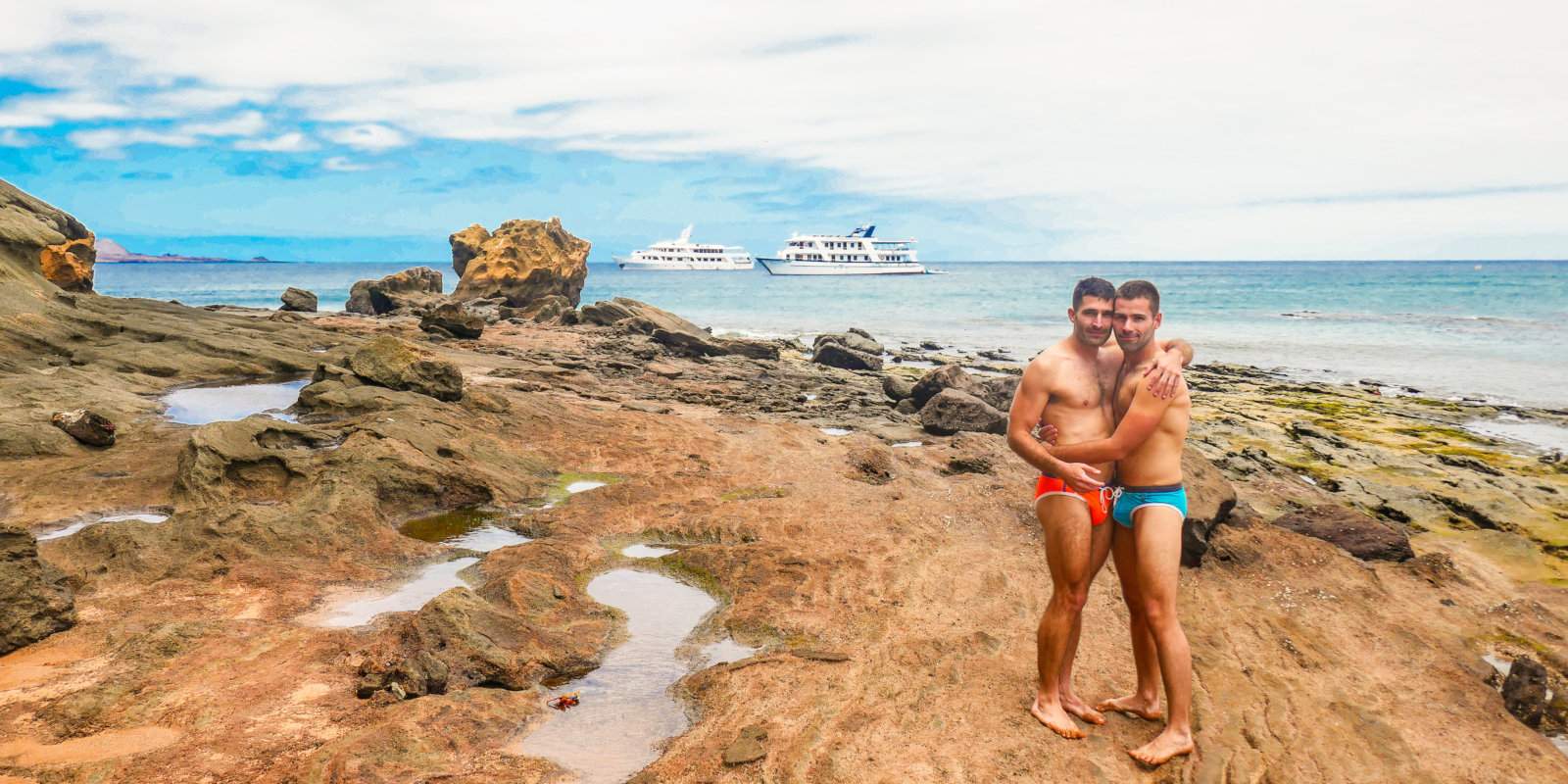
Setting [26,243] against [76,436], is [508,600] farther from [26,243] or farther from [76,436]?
[26,243]

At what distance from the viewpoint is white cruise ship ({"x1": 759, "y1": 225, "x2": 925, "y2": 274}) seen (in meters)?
109

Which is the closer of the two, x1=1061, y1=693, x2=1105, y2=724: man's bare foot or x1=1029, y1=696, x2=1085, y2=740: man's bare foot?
x1=1029, y1=696, x2=1085, y2=740: man's bare foot

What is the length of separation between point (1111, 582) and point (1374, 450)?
963 centimetres

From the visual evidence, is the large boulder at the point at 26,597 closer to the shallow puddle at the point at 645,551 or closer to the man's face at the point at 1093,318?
the shallow puddle at the point at 645,551

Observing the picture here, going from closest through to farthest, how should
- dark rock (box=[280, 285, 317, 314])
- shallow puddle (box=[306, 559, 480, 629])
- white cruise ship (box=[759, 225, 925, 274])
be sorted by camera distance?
1. shallow puddle (box=[306, 559, 480, 629])
2. dark rock (box=[280, 285, 317, 314])
3. white cruise ship (box=[759, 225, 925, 274])

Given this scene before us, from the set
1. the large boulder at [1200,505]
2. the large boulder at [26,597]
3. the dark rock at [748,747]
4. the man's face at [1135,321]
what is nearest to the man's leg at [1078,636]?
the man's face at [1135,321]

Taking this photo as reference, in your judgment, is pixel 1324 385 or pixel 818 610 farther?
pixel 1324 385

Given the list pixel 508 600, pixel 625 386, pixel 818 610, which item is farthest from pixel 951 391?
pixel 508 600

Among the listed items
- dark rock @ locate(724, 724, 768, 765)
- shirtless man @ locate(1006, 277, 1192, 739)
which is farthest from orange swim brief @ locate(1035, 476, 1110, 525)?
dark rock @ locate(724, 724, 768, 765)

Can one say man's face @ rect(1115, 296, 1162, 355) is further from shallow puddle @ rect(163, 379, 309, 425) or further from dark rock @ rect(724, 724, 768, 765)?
shallow puddle @ rect(163, 379, 309, 425)

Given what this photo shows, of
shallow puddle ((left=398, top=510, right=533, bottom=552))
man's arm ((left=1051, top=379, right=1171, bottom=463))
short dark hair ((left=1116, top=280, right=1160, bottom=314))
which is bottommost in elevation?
shallow puddle ((left=398, top=510, right=533, bottom=552))

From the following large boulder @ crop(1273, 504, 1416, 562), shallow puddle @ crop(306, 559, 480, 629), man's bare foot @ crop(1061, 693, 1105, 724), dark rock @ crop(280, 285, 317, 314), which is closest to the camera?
man's bare foot @ crop(1061, 693, 1105, 724)

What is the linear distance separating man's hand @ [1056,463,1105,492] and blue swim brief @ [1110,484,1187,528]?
0.28m

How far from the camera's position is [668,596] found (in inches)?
291
